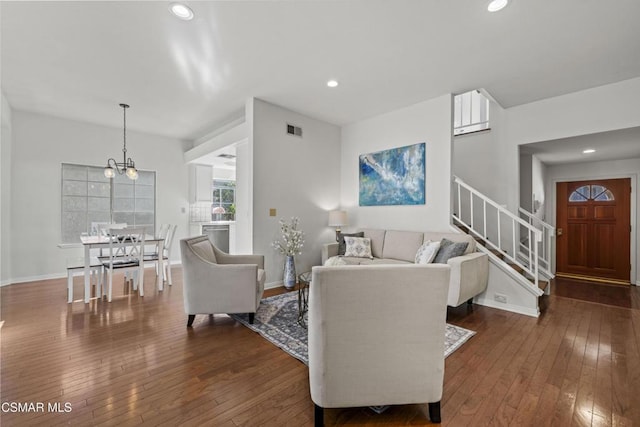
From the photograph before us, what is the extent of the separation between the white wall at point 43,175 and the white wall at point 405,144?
4594 mm

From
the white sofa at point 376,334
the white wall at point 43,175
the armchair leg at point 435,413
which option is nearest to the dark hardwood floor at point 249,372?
the armchair leg at point 435,413

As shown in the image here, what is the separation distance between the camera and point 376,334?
1.47 meters

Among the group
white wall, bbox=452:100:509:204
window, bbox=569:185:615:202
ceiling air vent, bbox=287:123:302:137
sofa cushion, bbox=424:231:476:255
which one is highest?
ceiling air vent, bbox=287:123:302:137

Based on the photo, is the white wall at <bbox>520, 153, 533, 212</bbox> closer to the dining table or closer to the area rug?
the area rug

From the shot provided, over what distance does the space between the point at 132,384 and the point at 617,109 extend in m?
5.88

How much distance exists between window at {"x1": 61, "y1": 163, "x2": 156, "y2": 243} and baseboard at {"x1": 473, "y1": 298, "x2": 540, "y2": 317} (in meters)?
5.39

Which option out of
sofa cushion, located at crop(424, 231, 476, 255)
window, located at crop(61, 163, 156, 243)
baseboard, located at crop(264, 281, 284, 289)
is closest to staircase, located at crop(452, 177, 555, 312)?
sofa cushion, located at crop(424, 231, 476, 255)

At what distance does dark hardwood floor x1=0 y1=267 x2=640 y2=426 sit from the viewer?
1.63 metres

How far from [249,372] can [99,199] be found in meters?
5.36

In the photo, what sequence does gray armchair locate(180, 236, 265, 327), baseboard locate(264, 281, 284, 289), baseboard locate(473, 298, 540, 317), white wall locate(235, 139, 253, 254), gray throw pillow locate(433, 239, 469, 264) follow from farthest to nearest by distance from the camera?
baseboard locate(264, 281, 284, 289) < white wall locate(235, 139, 253, 254) < gray throw pillow locate(433, 239, 469, 264) < baseboard locate(473, 298, 540, 317) < gray armchair locate(180, 236, 265, 327)

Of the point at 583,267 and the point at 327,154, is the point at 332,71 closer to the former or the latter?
the point at 327,154

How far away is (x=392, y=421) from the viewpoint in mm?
1600

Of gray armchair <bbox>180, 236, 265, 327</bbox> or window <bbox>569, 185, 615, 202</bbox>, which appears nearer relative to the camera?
gray armchair <bbox>180, 236, 265, 327</bbox>

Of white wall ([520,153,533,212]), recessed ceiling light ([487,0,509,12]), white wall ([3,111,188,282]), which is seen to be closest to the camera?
recessed ceiling light ([487,0,509,12])
